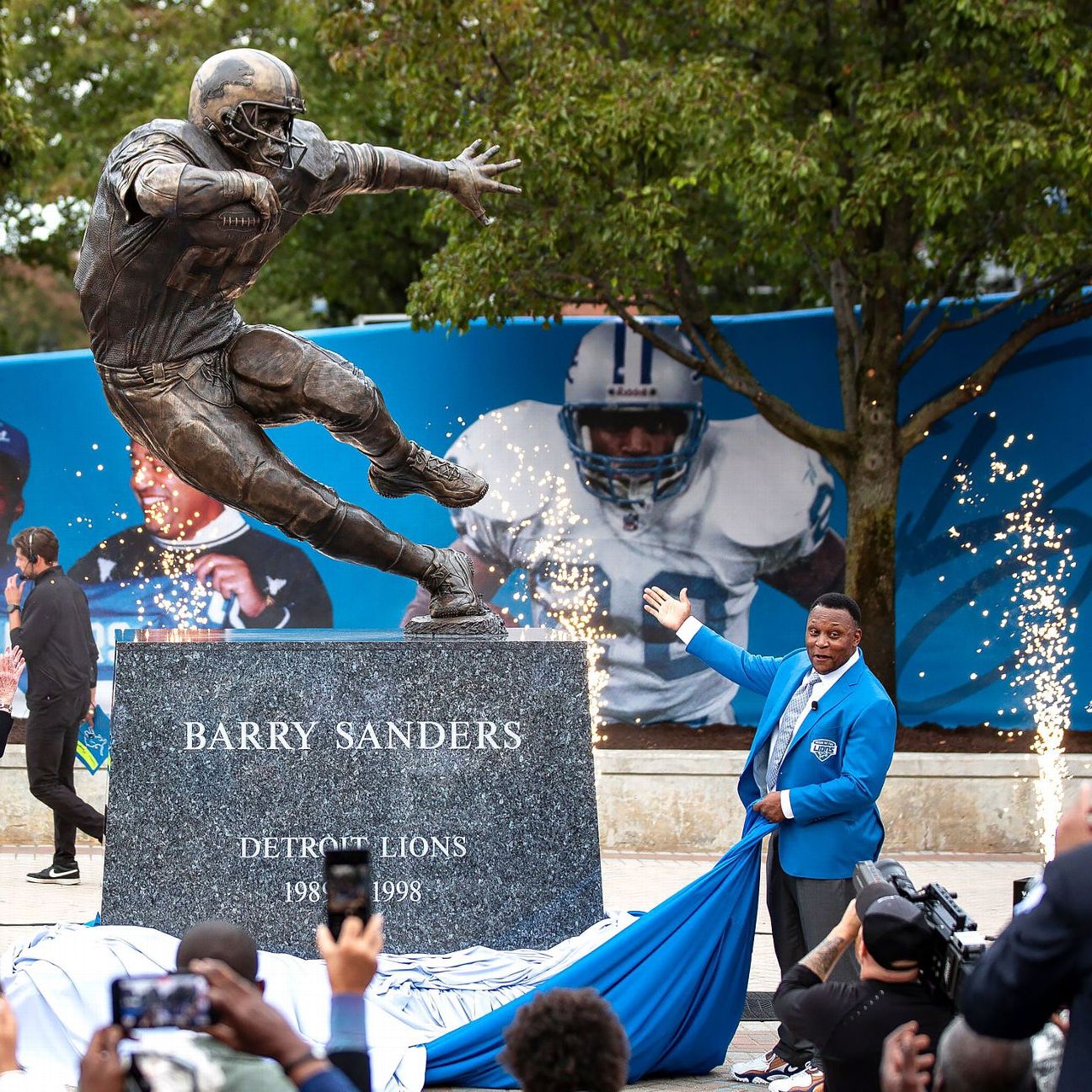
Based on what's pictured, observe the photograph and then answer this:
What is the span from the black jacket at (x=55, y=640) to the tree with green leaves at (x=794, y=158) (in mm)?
3760

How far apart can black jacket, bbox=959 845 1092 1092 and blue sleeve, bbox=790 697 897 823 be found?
251cm

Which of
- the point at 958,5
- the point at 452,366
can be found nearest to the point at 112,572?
the point at 452,366

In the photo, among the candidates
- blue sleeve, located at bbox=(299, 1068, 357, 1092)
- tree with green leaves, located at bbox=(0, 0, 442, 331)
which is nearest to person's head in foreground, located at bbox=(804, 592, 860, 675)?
blue sleeve, located at bbox=(299, 1068, 357, 1092)

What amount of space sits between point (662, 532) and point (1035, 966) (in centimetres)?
1066

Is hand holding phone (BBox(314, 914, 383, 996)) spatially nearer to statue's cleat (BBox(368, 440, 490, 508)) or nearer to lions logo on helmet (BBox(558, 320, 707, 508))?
statue's cleat (BBox(368, 440, 490, 508))

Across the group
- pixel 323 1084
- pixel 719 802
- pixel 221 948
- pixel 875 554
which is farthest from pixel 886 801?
pixel 323 1084

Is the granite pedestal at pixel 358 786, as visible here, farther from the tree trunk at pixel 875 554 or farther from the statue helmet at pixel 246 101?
the tree trunk at pixel 875 554

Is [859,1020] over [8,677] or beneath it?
beneath

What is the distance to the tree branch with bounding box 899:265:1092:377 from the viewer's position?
12.1 meters

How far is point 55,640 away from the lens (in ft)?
31.7

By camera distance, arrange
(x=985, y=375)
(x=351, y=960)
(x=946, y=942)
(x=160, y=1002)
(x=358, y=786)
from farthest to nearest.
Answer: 1. (x=985, y=375)
2. (x=358, y=786)
3. (x=946, y=942)
4. (x=351, y=960)
5. (x=160, y=1002)

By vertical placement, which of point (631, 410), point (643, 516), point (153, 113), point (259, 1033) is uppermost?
point (153, 113)

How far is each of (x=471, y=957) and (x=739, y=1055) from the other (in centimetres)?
105

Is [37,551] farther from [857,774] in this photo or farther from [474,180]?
[857,774]
